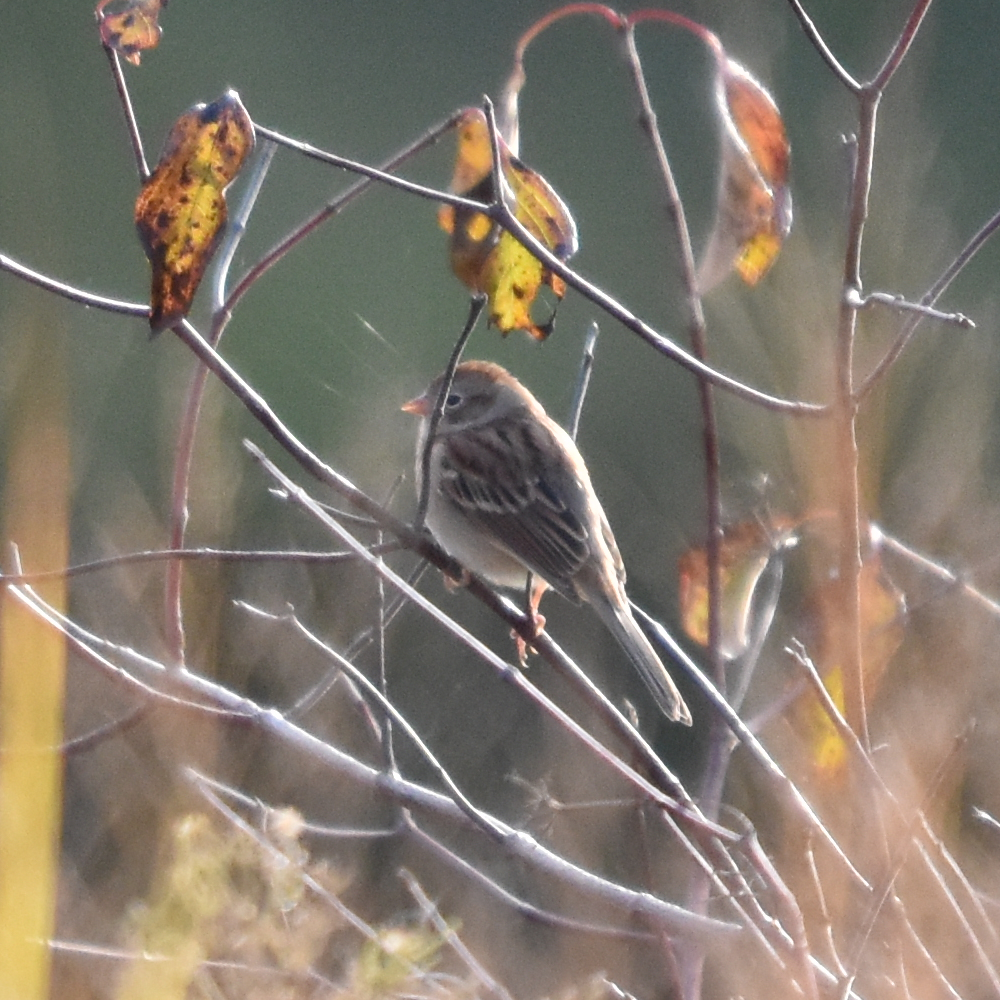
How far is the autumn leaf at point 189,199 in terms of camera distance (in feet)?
3.89

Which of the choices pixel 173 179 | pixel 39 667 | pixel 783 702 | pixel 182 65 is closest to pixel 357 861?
pixel 39 667

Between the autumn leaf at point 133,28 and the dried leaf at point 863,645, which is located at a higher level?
the autumn leaf at point 133,28

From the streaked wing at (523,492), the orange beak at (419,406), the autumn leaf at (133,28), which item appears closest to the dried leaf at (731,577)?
the autumn leaf at (133,28)

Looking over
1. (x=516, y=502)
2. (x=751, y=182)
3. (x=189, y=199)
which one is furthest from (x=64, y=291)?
(x=516, y=502)

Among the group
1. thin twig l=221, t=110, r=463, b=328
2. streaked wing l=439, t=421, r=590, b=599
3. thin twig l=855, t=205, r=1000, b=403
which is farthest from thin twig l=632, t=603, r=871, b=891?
streaked wing l=439, t=421, r=590, b=599

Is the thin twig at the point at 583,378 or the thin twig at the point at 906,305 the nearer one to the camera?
the thin twig at the point at 906,305

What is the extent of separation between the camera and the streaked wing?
2.86 meters

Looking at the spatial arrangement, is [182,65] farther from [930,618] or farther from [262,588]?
[930,618]

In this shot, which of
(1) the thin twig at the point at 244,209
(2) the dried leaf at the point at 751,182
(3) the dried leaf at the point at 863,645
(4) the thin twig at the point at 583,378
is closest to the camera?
(2) the dried leaf at the point at 751,182

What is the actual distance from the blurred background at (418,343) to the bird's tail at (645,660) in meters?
0.27

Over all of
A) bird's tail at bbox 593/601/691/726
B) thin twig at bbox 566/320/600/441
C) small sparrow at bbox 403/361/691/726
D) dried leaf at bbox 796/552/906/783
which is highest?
thin twig at bbox 566/320/600/441

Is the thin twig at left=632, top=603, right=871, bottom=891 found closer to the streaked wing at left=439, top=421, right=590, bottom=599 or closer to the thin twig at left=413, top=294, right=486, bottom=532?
the thin twig at left=413, top=294, right=486, bottom=532

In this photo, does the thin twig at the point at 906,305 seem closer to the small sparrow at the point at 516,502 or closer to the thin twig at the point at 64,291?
the thin twig at the point at 64,291

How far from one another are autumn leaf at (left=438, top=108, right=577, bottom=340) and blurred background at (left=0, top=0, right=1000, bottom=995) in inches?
10.0
